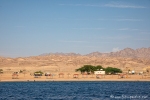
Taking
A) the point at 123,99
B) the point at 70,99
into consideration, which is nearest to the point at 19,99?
the point at 70,99

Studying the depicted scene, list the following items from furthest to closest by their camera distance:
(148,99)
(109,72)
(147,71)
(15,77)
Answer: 1. (147,71)
2. (109,72)
3. (15,77)
4. (148,99)

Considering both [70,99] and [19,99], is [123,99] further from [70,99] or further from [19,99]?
[19,99]

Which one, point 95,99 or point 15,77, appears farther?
point 15,77

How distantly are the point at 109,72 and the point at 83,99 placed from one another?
329ft

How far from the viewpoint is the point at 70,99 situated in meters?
55.7

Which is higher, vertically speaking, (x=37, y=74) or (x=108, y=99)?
(x=37, y=74)

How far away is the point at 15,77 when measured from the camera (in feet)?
457

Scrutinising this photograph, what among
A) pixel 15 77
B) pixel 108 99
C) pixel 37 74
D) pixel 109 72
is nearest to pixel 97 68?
pixel 109 72

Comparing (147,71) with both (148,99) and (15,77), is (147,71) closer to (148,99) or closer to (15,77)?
(15,77)

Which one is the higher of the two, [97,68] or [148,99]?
[97,68]

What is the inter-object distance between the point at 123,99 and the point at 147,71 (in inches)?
4656

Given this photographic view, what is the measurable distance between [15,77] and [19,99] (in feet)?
278

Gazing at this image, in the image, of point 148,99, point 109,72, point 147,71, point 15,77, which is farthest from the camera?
point 147,71

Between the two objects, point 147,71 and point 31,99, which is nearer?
point 31,99
